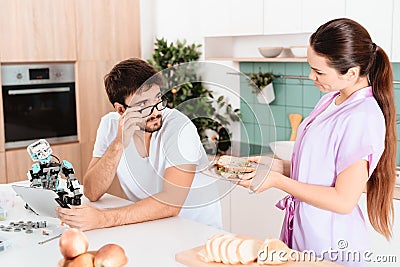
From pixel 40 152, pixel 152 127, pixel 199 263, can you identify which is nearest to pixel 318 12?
pixel 152 127

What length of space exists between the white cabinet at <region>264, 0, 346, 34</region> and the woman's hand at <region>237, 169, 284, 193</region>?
1.63 metres

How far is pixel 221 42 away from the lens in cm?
405

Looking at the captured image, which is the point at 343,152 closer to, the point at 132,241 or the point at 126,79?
the point at 132,241

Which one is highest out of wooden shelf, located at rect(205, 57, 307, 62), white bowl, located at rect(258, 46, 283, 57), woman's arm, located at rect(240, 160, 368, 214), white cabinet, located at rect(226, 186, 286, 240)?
white bowl, located at rect(258, 46, 283, 57)

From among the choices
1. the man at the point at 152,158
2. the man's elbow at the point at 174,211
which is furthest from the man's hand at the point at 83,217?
the man's elbow at the point at 174,211

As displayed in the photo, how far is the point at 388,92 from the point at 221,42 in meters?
2.32

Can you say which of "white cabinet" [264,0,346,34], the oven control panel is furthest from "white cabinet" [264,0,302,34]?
the oven control panel

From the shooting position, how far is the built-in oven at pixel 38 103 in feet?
12.3

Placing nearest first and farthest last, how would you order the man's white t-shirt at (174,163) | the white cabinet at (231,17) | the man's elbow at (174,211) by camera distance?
the man's white t-shirt at (174,163), the man's elbow at (174,211), the white cabinet at (231,17)

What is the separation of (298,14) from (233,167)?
1811mm

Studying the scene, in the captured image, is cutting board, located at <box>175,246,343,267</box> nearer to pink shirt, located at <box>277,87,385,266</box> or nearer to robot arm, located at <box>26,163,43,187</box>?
pink shirt, located at <box>277,87,385,266</box>

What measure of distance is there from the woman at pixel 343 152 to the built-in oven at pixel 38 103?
2349mm

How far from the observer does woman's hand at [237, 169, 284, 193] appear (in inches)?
67.7

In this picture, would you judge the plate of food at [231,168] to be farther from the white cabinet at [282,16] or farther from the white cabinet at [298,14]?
the white cabinet at [282,16]
